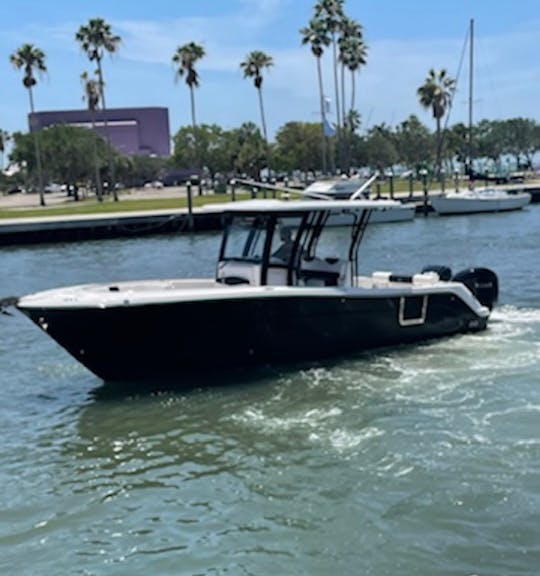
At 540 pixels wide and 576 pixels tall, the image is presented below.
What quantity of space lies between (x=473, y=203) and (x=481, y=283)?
4588 centimetres

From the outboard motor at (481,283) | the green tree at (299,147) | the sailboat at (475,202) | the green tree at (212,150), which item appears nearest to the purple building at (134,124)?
the green tree at (212,150)

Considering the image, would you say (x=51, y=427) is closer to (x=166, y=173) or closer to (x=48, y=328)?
(x=48, y=328)

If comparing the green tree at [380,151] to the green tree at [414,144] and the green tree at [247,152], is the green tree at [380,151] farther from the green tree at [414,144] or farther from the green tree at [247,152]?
the green tree at [247,152]

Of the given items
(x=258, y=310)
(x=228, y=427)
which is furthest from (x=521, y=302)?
(x=228, y=427)

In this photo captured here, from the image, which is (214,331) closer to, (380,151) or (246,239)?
(246,239)

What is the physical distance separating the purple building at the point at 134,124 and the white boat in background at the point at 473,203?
4567 inches

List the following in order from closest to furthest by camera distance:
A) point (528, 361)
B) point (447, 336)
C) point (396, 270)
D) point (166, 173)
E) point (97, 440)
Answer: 1. point (97, 440)
2. point (528, 361)
3. point (447, 336)
4. point (396, 270)
5. point (166, 173)

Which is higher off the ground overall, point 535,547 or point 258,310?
point 258,310

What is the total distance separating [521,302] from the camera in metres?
21.0

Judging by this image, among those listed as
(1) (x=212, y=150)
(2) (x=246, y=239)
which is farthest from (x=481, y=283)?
(1) (x=212, y=150)

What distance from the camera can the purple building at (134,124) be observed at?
561 feet

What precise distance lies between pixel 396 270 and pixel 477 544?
2364 cm

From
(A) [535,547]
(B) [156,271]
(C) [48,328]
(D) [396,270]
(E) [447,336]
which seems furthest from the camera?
(B) [156,271]

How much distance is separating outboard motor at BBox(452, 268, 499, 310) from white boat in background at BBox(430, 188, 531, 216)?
4463cm
